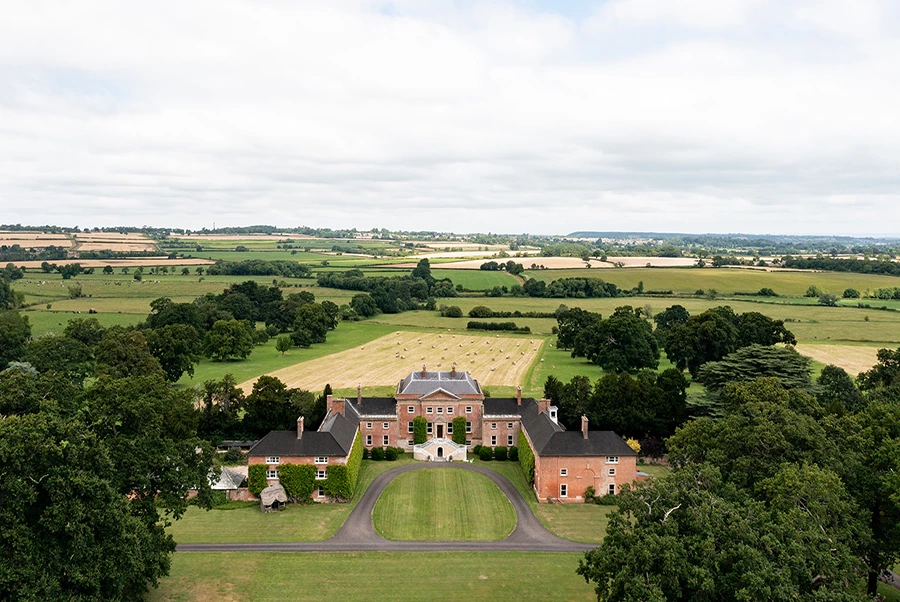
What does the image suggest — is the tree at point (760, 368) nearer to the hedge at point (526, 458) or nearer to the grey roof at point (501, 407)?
the grey roof at point (501, 407)

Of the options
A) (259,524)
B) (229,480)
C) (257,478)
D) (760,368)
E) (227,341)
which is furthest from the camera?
(227,341)

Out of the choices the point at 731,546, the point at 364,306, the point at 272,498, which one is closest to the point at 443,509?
the point at 272,498

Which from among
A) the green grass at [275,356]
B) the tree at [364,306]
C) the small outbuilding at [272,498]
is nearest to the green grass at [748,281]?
the tree at [364,306]

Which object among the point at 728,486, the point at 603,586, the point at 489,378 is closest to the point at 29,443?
the point at 603,586

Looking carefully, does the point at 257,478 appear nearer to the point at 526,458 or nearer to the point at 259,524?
the point at 259,524

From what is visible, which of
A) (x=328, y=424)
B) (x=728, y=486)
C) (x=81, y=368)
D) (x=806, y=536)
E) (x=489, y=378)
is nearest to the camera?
(x=806, y=536)

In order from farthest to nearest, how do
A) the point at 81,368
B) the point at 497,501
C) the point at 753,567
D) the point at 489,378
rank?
the point at 489,378, the point at 81,368, the point at 497,501, the point at 753,567

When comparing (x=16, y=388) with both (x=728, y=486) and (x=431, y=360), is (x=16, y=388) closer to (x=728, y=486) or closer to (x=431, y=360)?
(x=728, y=486)
